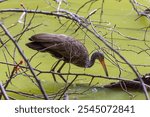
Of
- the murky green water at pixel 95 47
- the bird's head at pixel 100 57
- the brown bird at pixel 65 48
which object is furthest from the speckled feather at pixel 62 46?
the murky green water at pixel 95 47

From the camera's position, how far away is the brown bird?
6.71 meters

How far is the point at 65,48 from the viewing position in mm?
6738

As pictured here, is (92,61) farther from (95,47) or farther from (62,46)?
(95,47)

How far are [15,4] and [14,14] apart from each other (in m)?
0.85

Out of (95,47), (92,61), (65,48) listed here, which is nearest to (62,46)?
(65,48)

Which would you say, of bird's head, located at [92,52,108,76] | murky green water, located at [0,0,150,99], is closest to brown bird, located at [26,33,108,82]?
bird's head, located at [92,52,108,76]

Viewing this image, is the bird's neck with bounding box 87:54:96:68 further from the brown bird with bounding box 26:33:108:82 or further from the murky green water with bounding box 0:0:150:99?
the murky green water with bounding box 0:0:150:99

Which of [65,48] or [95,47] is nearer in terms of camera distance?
[65,48]

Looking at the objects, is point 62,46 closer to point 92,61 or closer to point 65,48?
point 65,48

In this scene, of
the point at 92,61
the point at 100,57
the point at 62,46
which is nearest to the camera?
the point at 62,46

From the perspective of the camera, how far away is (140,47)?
8008 millimetres

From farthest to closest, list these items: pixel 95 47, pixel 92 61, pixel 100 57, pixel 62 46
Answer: pixel 95 47, pixel 92 61, pixel 100 57, pixel 62 46

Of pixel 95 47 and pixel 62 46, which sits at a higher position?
pixel 95 47

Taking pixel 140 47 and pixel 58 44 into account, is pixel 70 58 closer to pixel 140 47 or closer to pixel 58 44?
pixel 58 44
